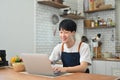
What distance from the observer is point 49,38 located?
3.94m

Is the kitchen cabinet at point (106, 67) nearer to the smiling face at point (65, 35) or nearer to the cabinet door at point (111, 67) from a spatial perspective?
the cabinet door at point (111, 67)

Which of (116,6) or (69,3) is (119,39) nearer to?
(116,6)

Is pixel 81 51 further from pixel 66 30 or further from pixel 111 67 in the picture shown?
pixel 111 67

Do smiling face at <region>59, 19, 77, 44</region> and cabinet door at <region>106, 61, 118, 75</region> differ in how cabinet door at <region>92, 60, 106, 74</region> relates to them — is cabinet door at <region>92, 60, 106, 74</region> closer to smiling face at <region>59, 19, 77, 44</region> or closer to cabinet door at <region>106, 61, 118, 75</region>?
cabinet door at <region>106, 61, 118, 75</region>

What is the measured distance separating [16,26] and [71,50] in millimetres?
1242

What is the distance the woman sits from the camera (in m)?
2.19

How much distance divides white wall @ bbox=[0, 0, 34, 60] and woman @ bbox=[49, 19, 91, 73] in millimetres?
952

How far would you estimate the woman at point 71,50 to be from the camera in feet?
7.17

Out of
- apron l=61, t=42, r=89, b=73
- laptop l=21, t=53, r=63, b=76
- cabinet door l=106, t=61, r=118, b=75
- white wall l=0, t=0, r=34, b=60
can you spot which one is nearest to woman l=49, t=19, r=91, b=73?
apron l=61, t=42, r=89, b=73

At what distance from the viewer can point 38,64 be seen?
1.79 metres

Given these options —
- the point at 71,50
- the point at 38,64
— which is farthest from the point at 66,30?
the point at 38,64

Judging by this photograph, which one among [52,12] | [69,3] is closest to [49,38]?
[52,12]

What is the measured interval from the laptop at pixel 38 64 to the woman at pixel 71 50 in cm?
36

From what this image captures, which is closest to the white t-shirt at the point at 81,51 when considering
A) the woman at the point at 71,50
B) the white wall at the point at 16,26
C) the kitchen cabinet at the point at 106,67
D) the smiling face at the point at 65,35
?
the woman at the point at 71,50
